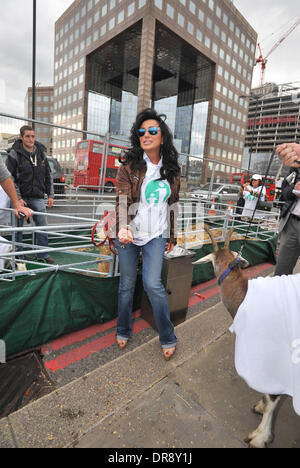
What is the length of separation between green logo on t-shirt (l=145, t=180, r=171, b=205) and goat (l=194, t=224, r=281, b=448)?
741 mm

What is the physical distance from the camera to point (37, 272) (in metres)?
2.83

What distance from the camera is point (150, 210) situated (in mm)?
2438

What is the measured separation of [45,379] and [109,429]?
828 millimetres

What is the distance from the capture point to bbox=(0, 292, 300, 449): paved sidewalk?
66.8 inches

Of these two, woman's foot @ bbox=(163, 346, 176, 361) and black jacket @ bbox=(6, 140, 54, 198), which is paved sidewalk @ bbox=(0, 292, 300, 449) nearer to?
woman's foot @ bbox=(163, 346, 176, 361)

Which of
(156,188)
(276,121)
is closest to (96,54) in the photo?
(156,188)

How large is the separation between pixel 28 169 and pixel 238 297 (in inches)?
163

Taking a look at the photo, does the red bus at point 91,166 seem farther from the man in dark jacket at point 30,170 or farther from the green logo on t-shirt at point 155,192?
the green logo on t-shirt at point 155,192

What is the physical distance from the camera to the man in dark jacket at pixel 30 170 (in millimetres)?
4355

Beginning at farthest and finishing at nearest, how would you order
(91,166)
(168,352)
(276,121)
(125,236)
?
(276,121), (91,166), (168,352), (125,236)

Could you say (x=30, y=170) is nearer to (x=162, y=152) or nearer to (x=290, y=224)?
(x=162, y=152)

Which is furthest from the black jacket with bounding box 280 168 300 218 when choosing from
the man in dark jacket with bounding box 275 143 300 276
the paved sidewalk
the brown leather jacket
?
the paved sidewalk

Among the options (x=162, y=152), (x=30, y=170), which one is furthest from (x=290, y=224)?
(x=30, y=170)

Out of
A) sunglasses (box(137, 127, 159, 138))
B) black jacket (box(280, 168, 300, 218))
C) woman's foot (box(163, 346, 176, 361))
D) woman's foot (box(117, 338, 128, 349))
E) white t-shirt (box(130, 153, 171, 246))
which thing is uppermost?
sunglasses (box(137, 127, 159, 138))
